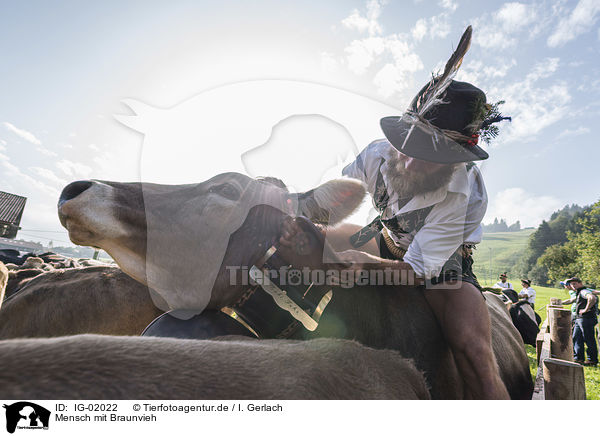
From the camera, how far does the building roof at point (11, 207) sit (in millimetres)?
21852

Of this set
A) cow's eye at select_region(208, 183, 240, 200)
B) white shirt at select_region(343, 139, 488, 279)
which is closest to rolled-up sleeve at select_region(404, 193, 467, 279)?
white shirt at select_region(343, 139, 488, 279)

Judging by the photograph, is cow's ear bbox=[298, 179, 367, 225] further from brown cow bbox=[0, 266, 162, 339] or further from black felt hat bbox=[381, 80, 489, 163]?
brown cow bbox=[0, 266, 162, 339]

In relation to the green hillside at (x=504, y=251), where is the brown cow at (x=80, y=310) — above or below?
below

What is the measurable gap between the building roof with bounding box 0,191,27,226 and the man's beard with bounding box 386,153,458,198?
28.1 meters

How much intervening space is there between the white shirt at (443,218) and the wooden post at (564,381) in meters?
1.18

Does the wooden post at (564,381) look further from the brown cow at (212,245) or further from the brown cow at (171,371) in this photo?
the brown cow at (171,371)

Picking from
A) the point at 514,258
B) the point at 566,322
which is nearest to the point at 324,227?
the point at 566,322

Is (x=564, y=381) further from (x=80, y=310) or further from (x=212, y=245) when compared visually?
(x=80, y=310)

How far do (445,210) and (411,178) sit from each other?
0.36m

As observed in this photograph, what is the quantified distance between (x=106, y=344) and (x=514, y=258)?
110126mm

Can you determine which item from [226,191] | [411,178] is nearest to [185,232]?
[226,191]

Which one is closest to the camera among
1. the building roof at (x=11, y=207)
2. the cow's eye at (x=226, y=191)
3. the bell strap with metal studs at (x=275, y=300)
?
the bell strap with metal studs at (x=275, y=300)
